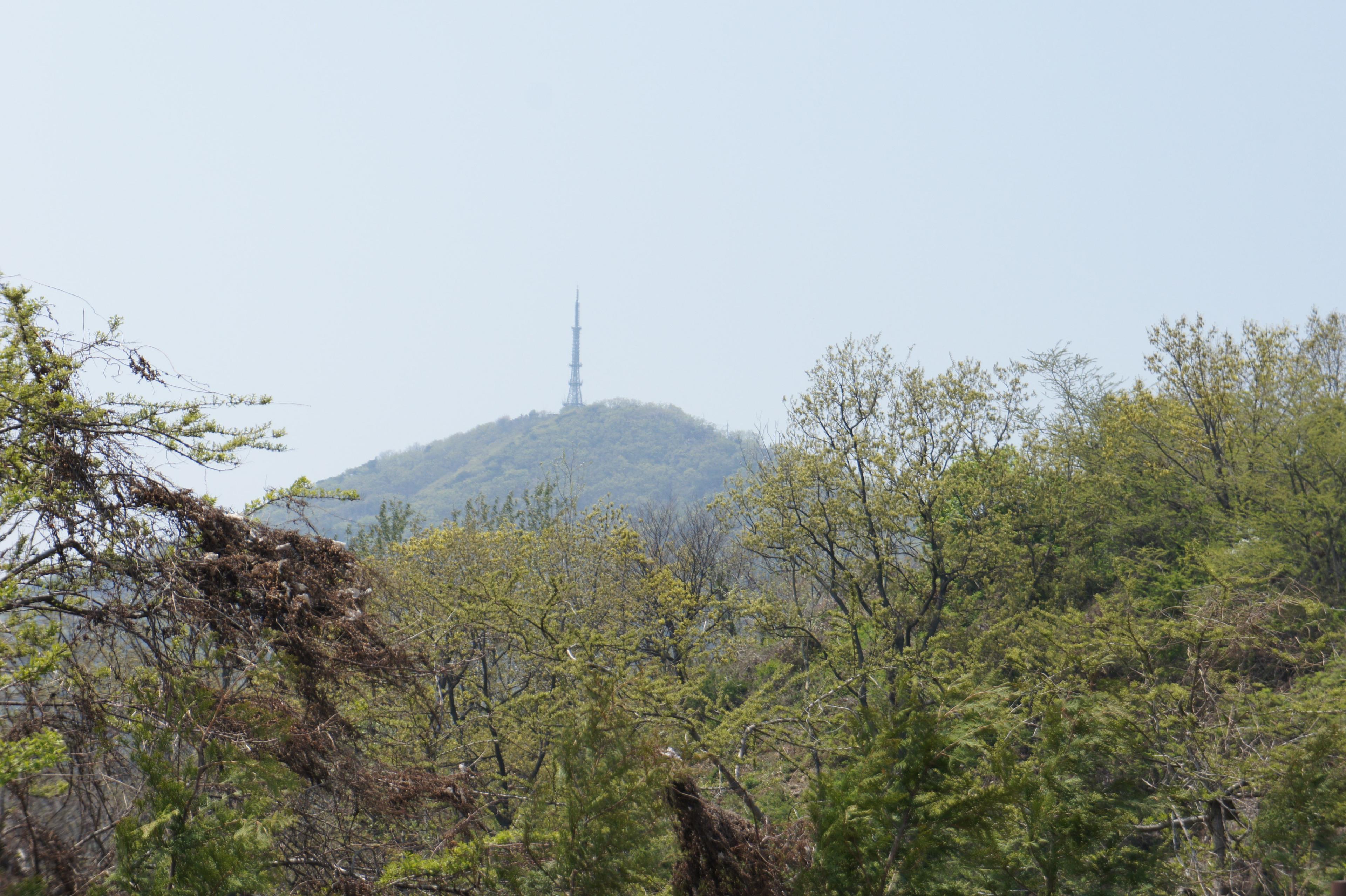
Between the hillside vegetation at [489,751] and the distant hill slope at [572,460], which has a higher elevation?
the distant hill slope at [572,460]

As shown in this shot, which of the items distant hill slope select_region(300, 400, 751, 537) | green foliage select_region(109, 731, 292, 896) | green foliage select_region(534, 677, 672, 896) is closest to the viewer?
green foliage select_region(109, 731, 292, 896)

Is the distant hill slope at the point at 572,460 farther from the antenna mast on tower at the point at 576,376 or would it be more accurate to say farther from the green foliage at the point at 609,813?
the green foliage at the point at 609,813

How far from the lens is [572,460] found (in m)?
116

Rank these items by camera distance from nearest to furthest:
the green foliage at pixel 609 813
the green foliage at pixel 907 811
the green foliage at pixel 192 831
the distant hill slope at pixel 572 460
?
the green foliage at pixel 192 831, the green foliage at pixel 907 811, the green foliage at pixel 609 813, the distant hill slope at pixel 572 460

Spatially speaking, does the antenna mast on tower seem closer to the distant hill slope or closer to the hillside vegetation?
the distant hill slope

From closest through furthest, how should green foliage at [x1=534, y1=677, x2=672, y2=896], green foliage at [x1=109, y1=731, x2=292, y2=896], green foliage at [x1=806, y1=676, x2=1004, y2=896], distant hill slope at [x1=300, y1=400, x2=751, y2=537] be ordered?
green foliage at [x1=109, y1=731, x2=292, y2=896] → green foliage at [x1=806, y1=676, x2=1004, y2=896] → green foliage at [x1=534, y1=677, x2=672, y2=896] → distant hill slope at [x1=300, y1=400, x2=751, y2=537]

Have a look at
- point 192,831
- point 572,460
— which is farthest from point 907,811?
point 572,460

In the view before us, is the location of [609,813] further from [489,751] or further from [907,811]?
[489,751]

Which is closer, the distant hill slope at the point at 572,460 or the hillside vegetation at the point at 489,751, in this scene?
the hillside vegetation at the point at 489,751

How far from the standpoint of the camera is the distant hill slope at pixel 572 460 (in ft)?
393

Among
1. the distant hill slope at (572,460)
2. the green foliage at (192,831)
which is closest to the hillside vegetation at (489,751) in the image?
the green foliage at (192,831)

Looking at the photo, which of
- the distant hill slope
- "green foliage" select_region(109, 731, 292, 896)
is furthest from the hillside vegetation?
the distant hill slope

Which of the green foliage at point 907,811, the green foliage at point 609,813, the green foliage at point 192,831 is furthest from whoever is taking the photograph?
the green foliage at point 609,813

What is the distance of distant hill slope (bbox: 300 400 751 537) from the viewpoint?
393ft
